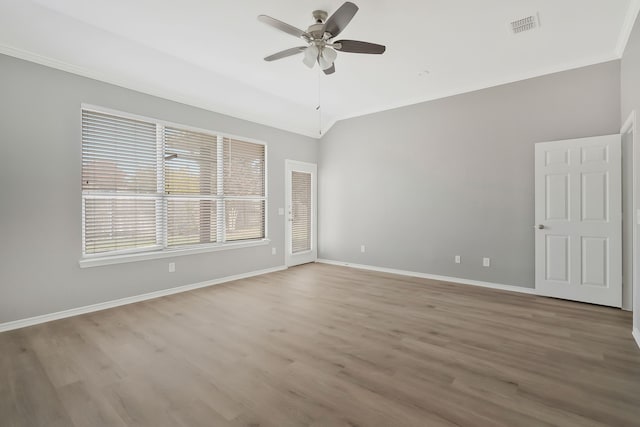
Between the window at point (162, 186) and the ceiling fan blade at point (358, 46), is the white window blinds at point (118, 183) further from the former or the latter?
the ceiling fan blade at point (358, 46)

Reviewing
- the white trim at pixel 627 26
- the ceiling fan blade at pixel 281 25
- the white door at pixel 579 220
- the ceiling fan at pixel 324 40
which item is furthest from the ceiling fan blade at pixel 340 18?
the white door at pixel 579 220

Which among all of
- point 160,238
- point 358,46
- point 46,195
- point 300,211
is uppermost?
point 358,46

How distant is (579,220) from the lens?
12.4 feet

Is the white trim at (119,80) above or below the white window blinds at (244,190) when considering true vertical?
above

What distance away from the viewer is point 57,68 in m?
3.25

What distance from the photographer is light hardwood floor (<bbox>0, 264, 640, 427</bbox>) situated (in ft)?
5.81

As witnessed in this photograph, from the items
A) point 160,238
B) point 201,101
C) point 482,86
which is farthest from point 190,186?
point 482,86

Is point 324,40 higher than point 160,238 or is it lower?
higher

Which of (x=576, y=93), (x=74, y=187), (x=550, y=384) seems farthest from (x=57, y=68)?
(x=576, y=93)

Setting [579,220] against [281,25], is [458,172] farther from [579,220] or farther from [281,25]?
[281,25]

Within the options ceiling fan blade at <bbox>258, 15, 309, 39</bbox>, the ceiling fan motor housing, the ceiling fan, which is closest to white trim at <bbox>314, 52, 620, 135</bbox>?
the ceiling fan

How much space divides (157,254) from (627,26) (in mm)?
6057

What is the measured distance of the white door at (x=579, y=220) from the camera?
358 cm

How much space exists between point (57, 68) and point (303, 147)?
401cm
